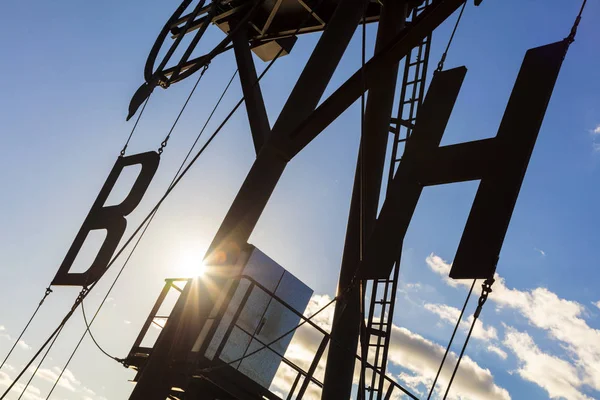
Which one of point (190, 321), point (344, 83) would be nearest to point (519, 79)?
point (344, 83)

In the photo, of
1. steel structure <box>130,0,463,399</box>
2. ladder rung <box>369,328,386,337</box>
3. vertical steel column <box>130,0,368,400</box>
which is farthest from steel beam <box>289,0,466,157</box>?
ladder rung <box>369,328,386,337</box>

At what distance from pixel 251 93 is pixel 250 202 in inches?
71.9

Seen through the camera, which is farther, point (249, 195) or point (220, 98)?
point (220, 98)

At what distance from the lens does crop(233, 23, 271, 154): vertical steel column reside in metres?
6.83

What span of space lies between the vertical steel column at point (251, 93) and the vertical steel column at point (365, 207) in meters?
1.36

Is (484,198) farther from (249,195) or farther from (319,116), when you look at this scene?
(249,195)

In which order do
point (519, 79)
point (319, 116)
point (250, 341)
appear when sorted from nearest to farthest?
point (519, 79) → point (319, 116) → point (250, 341)

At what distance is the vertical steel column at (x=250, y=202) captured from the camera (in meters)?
5.56

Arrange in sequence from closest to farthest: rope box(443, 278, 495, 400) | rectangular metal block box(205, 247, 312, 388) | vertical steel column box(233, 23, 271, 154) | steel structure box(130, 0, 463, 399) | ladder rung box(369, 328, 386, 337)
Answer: rope box(443, 278, 495, 400) → steel structure box(130, 0, 463, 399) → vertical steel column box(233, 23, 271, 154) → rectangular metal block box(205, 247, 312, 388) → ladder rung box(369, 328, 386, 337)

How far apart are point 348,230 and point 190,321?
3.08 meters

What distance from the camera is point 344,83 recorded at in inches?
237

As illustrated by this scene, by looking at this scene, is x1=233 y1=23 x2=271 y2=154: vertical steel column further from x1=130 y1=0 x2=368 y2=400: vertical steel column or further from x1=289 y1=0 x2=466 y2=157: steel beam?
x1=289 y1=0 x2=466 y2=157: steel beam

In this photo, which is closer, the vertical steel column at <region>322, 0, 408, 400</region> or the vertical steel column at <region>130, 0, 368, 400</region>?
the vertical steel column at <region>130, 0, 368, 400</region>

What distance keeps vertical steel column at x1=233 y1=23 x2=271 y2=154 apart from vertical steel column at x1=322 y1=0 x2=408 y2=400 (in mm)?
1355
